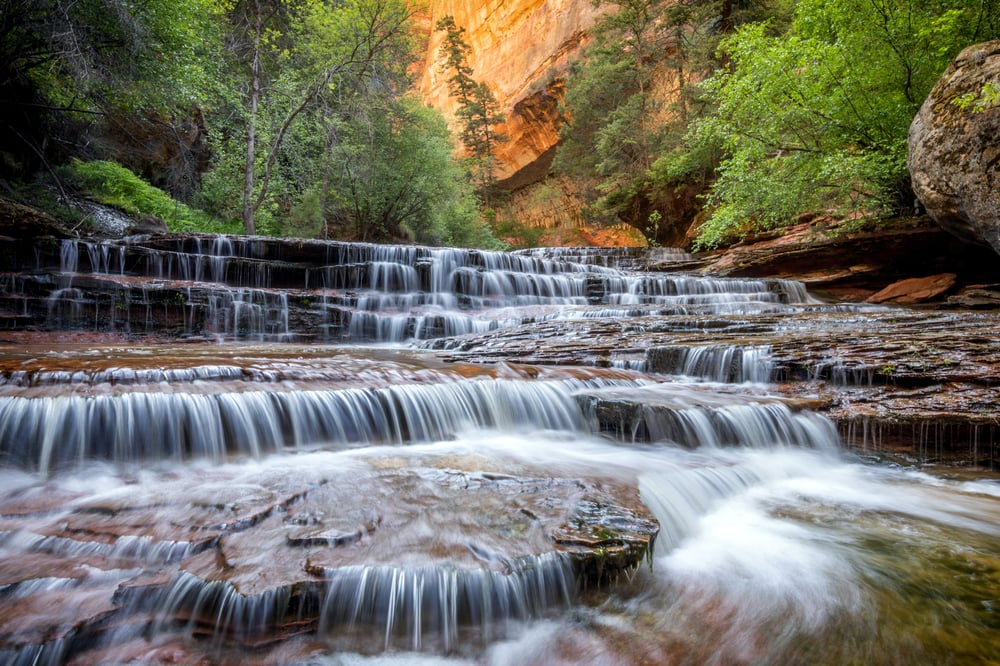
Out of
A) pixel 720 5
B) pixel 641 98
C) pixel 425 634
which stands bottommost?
pixel 425 634

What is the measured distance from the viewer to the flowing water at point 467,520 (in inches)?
70.2

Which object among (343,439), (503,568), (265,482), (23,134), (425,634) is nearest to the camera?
(425,634)

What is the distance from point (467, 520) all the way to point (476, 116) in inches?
1414

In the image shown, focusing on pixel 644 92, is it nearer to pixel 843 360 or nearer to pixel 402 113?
pixel 402 113

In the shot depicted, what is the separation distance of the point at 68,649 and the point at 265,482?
145cm

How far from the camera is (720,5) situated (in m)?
17.4

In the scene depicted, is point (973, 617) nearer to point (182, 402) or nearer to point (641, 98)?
point (182, 402)

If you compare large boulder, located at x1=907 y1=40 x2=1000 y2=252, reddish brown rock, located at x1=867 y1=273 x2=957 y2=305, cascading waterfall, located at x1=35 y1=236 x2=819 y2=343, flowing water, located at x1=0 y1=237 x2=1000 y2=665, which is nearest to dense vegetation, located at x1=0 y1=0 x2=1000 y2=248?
large boulder, located at x1=907 y1=40 x2=1000 y2=252

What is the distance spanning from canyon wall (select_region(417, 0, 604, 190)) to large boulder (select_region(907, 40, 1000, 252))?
2480 centimetres

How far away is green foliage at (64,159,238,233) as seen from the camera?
11.4 m

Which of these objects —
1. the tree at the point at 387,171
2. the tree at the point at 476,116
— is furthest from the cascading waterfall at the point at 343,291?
the tree at the point at 476,116

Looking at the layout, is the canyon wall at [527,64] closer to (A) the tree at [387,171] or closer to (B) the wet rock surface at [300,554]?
(A) the tree at [387,171]

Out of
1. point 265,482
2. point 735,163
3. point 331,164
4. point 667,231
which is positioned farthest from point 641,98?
point 265,482

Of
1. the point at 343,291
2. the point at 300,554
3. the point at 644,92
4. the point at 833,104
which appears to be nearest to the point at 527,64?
the point at 644,92
